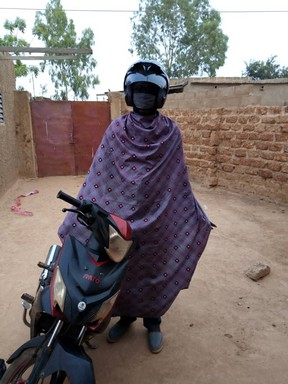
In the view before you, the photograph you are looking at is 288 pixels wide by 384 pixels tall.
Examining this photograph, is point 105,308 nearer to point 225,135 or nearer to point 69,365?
point 69,365

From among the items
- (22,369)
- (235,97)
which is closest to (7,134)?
(235,97)

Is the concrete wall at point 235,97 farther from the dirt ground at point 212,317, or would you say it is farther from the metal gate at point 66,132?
the metal gate at point 66,132

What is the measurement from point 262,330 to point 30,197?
5.11 m

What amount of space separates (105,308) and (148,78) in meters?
1.16

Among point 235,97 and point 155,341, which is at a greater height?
point 235,97

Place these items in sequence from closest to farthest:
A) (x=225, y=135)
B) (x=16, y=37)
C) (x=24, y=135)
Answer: (x=225, y=135) < (x=24, y=135) < (x=16, y=37)

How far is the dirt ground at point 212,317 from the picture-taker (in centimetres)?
181

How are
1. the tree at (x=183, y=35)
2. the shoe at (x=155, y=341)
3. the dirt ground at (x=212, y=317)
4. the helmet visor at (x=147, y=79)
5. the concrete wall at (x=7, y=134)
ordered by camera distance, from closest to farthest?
the helmet visor at (x=147, y=79) < the dirt ground at (x=212, y=317) < the shoe at (x=155, y=341) < the concrete wall at (x=7, y=134) < the tree at (x=183, y=35)

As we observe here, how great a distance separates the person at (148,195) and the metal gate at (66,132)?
6608mm

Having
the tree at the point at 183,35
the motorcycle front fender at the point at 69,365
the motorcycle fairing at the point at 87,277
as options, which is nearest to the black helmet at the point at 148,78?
the motorcycle fairing at the point at 87,277

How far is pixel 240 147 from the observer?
18.2 ft

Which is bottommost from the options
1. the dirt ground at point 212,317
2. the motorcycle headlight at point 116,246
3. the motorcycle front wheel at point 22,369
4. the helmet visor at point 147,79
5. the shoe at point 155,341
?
the dirt ground at point 212,317

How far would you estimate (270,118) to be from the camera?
4.95 m

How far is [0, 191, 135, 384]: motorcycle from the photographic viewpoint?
118 centimetres
